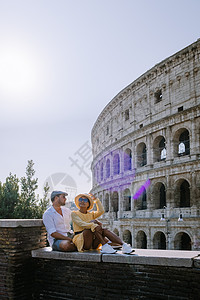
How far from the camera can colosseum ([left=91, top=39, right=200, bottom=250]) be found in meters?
20.6

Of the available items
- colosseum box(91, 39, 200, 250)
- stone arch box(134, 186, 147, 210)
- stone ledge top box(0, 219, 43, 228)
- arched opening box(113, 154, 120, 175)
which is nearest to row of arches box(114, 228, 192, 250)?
colosseum box(91, 39, 200, 250)

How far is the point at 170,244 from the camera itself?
68.4 feet

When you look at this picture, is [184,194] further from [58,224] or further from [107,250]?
[107,250]

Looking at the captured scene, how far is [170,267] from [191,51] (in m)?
19.8

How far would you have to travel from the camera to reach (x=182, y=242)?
2170cm

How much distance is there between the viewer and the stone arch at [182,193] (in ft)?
70.1

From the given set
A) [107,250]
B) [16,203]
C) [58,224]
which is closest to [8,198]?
[16,203]

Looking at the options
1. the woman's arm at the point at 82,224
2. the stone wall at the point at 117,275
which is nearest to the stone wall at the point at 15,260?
the stone wall at the point at 117,275

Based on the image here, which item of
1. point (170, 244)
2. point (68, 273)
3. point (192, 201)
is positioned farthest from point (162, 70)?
point (68, 273)

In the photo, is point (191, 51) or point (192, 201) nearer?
point (192, 201)

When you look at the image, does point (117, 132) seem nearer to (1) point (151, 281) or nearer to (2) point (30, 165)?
(2) point (30, 165)

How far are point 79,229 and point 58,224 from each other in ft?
1.62

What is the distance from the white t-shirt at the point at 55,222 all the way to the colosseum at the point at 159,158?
13.8m

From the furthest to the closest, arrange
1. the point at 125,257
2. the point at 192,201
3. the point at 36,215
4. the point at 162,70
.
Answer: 1. the point at 162,70
2. the point at 36,215
3. the point at 192,201
4. the point at 125,257
